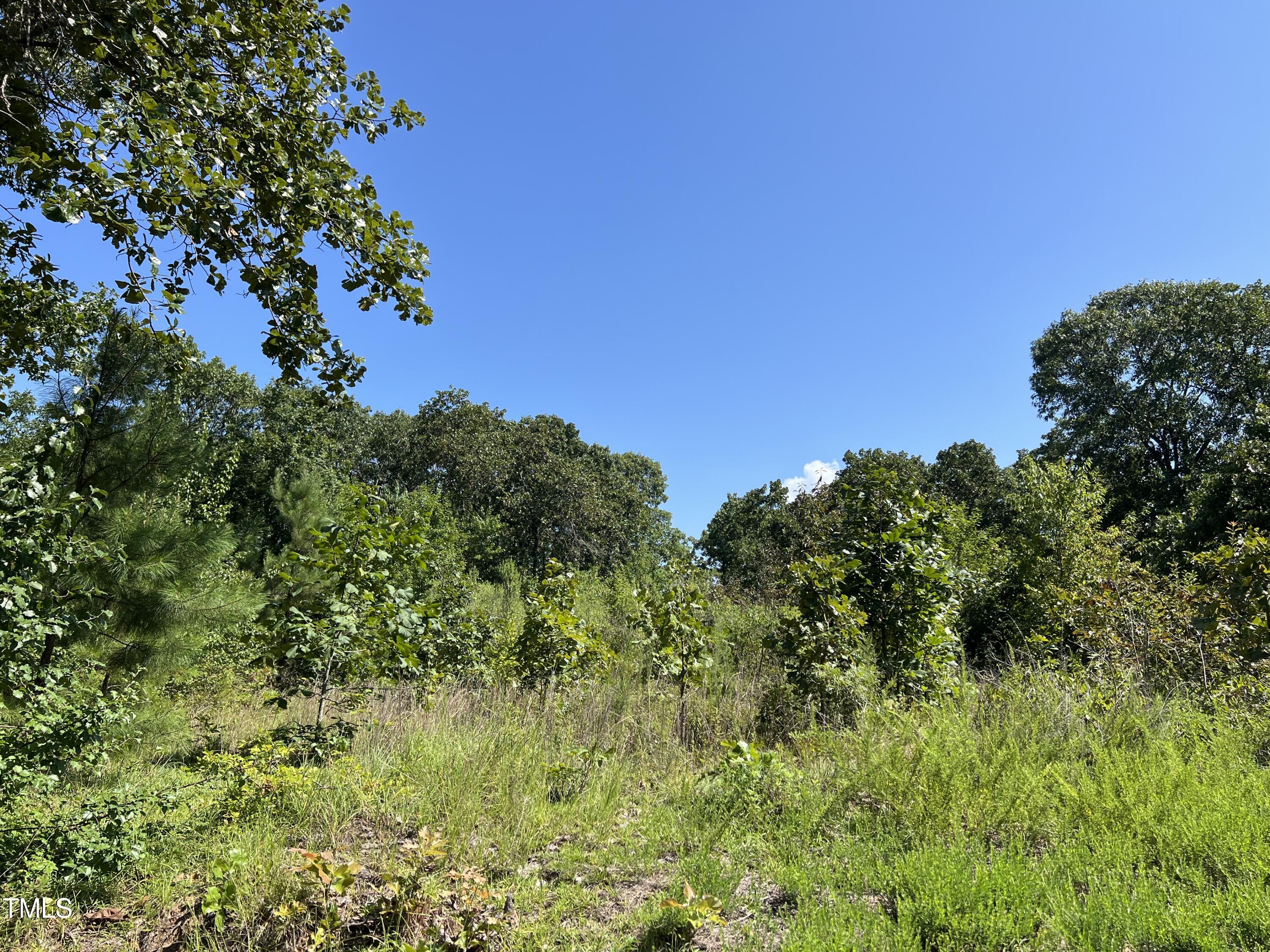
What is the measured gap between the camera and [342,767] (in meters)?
3.26

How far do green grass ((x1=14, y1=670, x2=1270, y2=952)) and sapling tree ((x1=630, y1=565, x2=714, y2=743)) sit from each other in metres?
1.09

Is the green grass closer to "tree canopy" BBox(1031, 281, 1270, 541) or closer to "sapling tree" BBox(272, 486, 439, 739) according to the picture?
"sapling tree" BBox(272, 486, 439, 739)

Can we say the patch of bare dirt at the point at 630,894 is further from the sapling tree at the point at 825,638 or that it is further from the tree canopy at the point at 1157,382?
the tree canopy at the point at 1157,382

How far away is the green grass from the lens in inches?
76.8

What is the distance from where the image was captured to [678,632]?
17.1 feet

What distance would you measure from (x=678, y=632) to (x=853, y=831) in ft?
8.22

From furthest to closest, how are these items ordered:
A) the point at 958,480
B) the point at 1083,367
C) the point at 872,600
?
the point at 958,480, the point at 1083,367, the point at 872,600

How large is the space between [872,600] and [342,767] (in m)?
4.29

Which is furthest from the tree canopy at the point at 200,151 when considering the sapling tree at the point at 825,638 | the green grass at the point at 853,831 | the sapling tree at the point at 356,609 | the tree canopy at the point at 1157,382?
the tree canopy at the point at 1157,382

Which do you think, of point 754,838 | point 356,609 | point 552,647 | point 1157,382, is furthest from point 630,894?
point 1157,382

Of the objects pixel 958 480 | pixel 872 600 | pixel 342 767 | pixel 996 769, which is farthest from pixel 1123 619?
pixel 958 480

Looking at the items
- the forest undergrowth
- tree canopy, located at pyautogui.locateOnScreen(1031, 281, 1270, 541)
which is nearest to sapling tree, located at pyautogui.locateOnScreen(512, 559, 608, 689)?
the forest undergrowth

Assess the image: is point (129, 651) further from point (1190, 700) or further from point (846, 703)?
point (1190, 700)

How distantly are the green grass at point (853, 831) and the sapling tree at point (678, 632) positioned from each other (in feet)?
3.57
